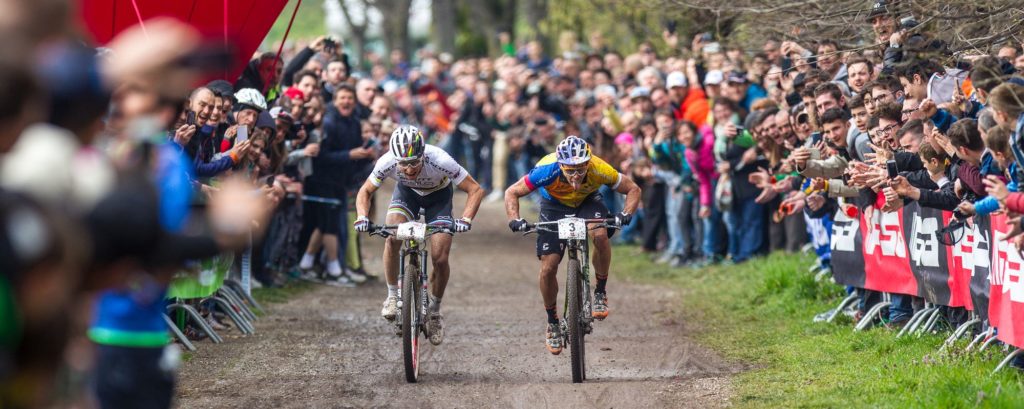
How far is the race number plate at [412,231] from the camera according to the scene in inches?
418

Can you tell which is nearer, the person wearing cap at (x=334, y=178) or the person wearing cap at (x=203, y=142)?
the person wearing cap at (x=203, y=142)

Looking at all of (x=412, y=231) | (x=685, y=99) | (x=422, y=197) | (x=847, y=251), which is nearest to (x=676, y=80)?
(x=685, y=99)

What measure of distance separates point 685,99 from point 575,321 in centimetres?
937

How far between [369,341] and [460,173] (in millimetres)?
1830

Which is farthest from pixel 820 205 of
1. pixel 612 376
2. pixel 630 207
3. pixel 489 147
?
pixel 489 147

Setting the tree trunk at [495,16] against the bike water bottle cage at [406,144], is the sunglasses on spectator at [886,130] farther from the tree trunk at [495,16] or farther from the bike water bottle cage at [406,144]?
the tree trunk at [495,16]

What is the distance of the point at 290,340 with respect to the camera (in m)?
12.5

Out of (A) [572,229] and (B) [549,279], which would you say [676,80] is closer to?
(B) [549,279]

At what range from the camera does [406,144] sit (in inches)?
433

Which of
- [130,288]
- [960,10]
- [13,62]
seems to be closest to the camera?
[13,62]

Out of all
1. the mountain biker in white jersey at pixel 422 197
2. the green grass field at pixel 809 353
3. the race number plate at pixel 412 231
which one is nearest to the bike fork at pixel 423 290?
the mountain biker in white jersey at pixel 422 197

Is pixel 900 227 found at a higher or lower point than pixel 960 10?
lower

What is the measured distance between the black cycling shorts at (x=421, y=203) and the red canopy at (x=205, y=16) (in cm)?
192

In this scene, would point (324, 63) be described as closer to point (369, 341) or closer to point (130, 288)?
point (369, 341)
